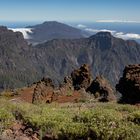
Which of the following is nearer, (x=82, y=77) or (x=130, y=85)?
(x=130, y=85)

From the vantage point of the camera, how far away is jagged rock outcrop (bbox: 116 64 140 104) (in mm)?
29331

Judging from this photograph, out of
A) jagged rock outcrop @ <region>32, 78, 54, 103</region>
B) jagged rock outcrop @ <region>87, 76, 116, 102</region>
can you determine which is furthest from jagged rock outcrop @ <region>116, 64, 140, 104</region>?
jagged rock outcrop @ <region>87, 76, 116, 102</region>

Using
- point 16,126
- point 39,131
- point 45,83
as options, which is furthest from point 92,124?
point 45,83

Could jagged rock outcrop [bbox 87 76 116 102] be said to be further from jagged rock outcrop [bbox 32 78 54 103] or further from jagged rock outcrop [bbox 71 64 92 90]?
jagged rock outcrop [bbox 32 78 54 103]

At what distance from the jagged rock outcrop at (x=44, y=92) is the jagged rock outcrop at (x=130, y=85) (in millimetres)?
5890

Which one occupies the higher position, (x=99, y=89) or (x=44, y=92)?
(x=44, y=92)

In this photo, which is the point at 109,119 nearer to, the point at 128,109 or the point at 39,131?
the point at 39,131

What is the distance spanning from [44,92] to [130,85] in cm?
883

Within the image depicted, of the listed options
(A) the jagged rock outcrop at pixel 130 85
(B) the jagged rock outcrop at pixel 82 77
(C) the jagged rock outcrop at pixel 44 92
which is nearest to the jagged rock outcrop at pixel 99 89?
(B) the jagged rock outcrop at pixel 82 77

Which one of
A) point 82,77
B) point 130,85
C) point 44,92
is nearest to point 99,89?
point 82,77

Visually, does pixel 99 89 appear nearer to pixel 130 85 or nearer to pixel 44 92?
pixel 44 92

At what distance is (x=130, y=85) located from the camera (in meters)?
30.9

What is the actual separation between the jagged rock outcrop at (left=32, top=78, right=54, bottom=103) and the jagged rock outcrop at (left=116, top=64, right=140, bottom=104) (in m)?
5.89

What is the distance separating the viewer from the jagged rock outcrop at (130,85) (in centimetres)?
2933
